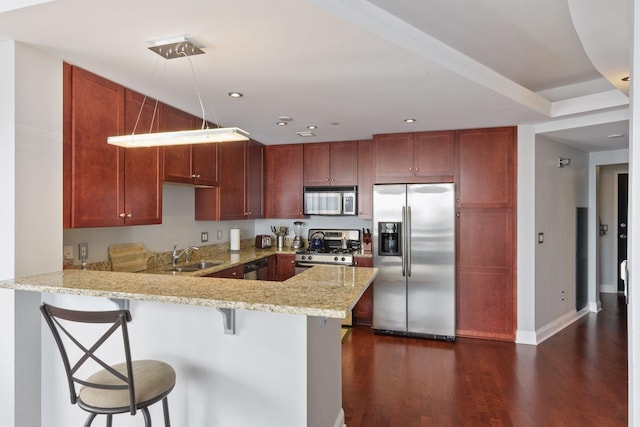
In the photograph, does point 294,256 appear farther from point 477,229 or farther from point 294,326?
point 294,326

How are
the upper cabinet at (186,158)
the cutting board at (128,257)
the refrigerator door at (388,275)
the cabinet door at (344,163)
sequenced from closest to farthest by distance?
the cutting board at (128,257), the upper cabinet at (186,158), the refrigerator door at (388,275), the cabinet door at (344,163)

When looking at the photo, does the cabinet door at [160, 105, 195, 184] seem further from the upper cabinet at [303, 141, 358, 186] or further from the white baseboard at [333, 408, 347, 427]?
the white baseboard at [333, 408, 347, 427]

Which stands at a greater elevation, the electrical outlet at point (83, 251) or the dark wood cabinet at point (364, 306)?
the electrical outlet at point (83, 251)

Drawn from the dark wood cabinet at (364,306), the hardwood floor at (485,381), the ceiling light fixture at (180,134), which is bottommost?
the hardwood floor at (485,381)

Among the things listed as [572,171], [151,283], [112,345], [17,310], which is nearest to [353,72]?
[151,283]

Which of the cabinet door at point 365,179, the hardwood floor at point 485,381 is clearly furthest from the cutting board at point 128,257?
the cabinet door at point 365,179

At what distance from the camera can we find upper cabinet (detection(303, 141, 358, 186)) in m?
4.82

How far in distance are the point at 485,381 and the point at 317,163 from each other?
3092 mm

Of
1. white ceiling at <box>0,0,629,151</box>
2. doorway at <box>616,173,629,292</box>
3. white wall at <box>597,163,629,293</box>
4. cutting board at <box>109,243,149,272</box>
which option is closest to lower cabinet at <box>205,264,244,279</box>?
cutting board at <box>109,243,149,272</box>

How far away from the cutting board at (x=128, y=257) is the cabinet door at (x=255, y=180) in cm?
155

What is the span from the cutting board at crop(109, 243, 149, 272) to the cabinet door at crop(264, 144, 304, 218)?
2.07 m

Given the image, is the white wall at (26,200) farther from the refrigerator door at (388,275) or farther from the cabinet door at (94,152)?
the refrigerator door at (388,275)

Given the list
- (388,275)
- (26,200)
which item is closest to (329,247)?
(388,275)

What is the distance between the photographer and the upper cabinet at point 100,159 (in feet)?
7.64
